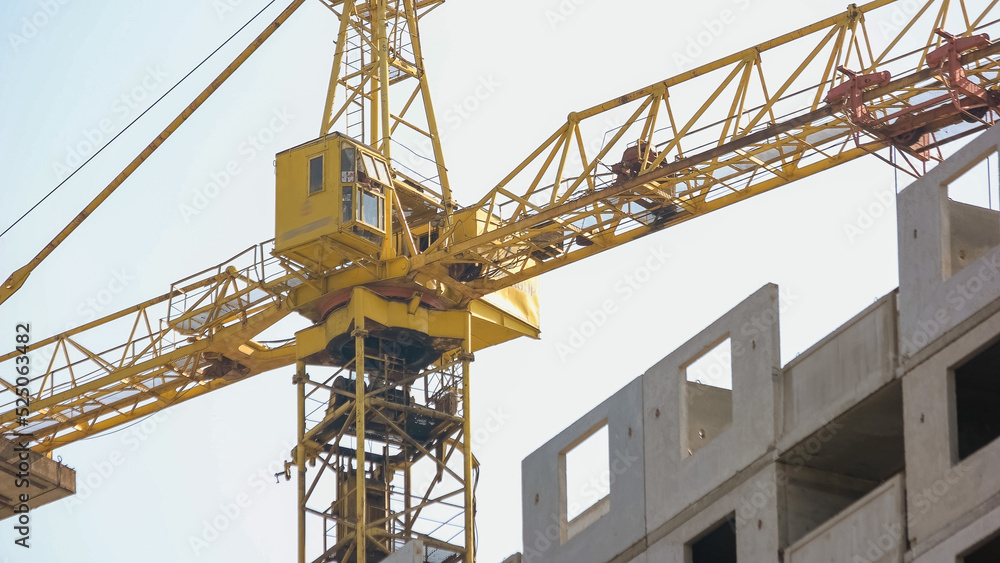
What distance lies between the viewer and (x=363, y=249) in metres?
47.5

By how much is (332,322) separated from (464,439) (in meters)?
4.48

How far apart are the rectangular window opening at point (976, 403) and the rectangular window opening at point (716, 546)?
3606 millimetres

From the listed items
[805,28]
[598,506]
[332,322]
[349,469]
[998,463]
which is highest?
[805,28]

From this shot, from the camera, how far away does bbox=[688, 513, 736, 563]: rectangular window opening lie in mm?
24797

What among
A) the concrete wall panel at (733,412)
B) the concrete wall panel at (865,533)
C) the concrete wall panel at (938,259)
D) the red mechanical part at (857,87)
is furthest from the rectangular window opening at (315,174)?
the concrete wall panel at (938,259)

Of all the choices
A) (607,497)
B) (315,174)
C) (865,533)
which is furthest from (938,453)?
(315,174)

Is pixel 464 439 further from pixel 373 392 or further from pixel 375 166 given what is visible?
pixel 375 166

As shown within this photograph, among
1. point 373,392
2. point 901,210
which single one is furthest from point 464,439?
point 901,210

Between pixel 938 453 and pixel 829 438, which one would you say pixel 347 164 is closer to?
pixel 829 438

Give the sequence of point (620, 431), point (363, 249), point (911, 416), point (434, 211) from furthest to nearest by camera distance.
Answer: point (434, 211) < point (363, 249) < point (620, 431) < point (911, 416)

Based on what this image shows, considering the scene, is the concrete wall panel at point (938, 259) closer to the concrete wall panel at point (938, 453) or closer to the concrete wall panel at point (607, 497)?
the concrete wall panel at point (938, 453)

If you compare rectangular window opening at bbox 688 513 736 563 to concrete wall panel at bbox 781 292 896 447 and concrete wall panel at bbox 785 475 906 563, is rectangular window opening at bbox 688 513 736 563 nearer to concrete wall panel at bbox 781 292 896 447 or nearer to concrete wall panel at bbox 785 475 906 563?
concrete wall panel at bbox 781 292 896 447

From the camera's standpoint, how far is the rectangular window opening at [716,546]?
24.8 meters

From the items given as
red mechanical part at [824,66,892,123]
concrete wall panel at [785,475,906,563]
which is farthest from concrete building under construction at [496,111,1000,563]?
red mechanical part at [824,66,892,123]
